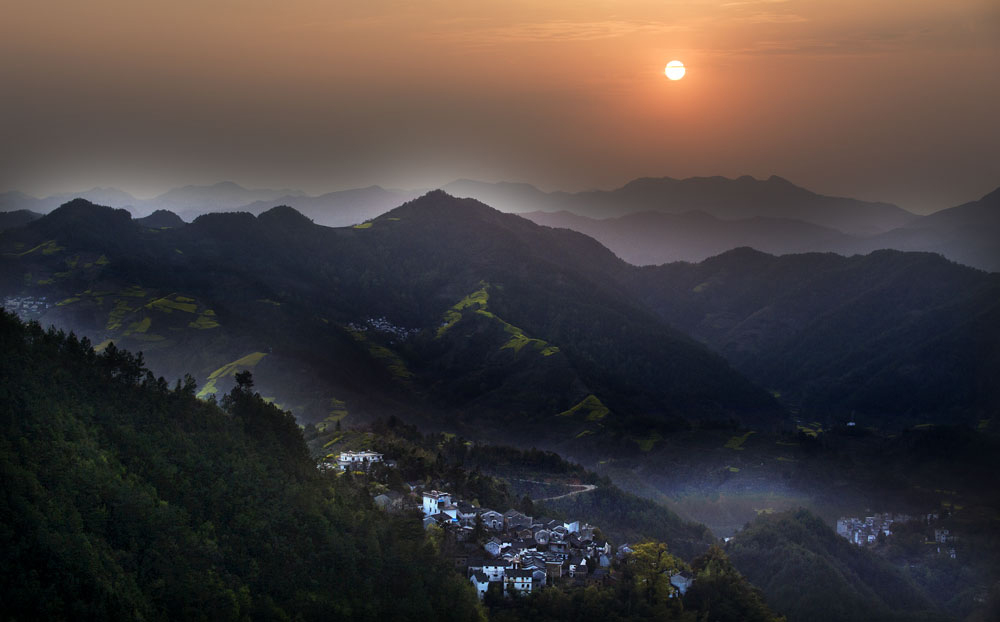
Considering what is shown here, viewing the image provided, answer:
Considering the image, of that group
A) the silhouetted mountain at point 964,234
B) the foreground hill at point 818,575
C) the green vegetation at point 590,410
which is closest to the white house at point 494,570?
the foreground hill at point 818,575

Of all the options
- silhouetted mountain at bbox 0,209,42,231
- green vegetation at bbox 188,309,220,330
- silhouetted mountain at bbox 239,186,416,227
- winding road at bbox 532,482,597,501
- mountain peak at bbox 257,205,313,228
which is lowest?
winding road at bbox 532,482,597,501

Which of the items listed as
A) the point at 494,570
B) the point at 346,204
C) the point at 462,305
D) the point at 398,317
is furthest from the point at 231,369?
the point at 346,204

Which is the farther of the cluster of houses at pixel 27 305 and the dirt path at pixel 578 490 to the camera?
the cluster of houses at pixel 27 305

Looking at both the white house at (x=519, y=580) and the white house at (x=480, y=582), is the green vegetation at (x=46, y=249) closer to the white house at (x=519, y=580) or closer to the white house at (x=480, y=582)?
the white house at (x=480, y=582)

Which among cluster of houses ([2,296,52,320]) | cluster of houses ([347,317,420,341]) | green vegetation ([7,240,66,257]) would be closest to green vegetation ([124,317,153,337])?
cluster of houses ([2,296,52,320])

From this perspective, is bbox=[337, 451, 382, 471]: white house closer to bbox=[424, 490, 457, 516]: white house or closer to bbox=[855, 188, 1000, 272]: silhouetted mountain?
bbox=[424, 490, 457, 516]: white house

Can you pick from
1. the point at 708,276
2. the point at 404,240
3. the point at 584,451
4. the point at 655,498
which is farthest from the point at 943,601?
the point at 708,276
